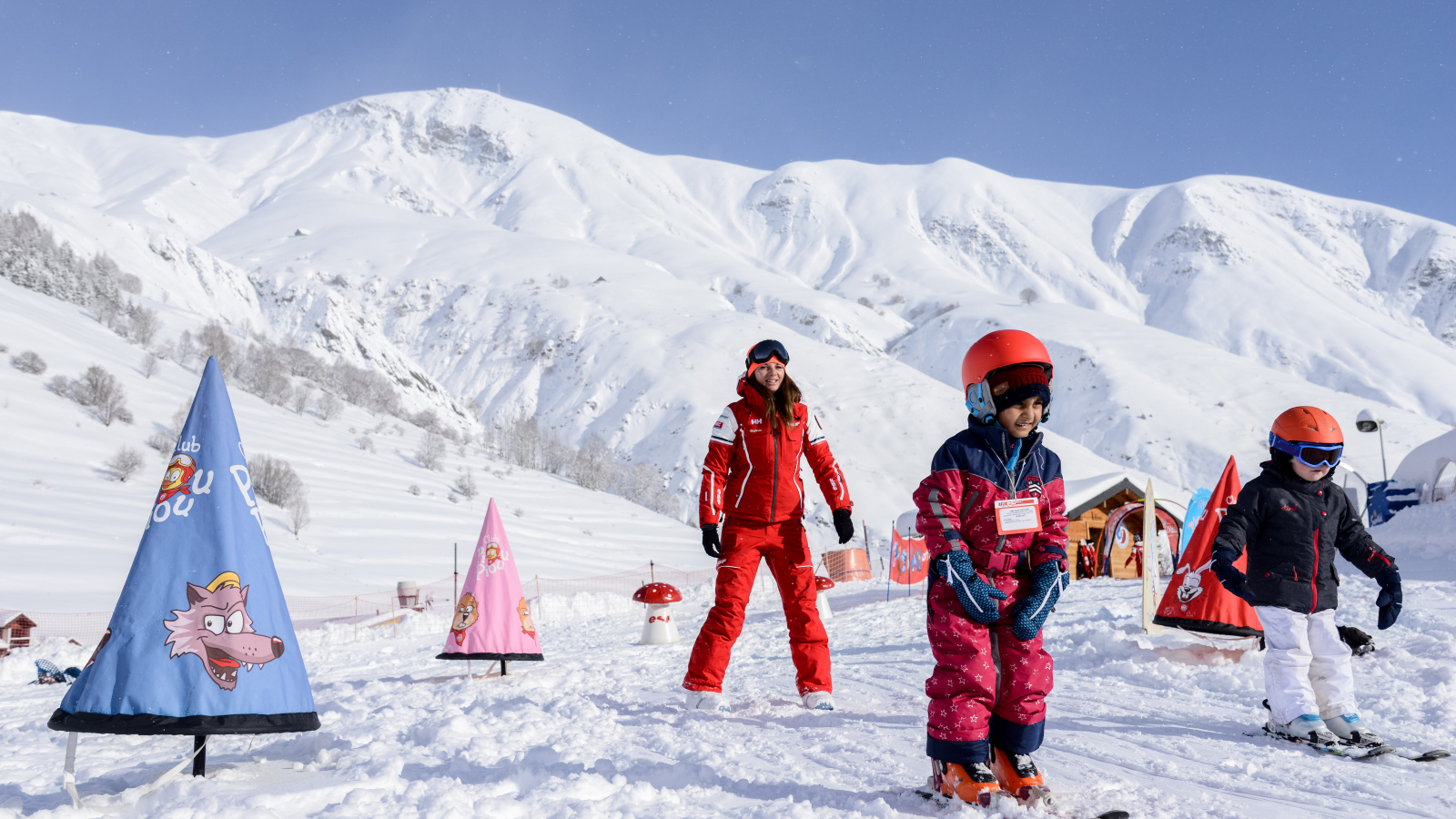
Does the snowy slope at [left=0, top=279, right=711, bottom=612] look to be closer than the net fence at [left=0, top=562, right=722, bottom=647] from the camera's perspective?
No

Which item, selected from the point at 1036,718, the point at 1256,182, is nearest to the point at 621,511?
the point at 1036,718

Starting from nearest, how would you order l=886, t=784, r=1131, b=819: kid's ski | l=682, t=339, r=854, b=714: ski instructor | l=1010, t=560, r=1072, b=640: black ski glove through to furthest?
l=886, t=784, r=1131, b=819: kid's ski
l=1010, t=560, r=1072, b=640: black ski glove
l=682, t=339, r=854, b=714: ski instructor

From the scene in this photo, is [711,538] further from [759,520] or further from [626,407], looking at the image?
[626,407]

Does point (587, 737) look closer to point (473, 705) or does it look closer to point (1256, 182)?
point (473, 705)

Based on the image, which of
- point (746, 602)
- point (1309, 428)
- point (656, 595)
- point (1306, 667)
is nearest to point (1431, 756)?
point (1306, 667)

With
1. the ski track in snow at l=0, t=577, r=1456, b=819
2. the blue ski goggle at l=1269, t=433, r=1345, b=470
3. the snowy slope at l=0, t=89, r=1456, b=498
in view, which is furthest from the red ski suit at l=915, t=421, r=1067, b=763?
the snowy slope at l=0, t=89, r=1456, b=498

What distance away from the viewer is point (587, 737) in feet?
12.8

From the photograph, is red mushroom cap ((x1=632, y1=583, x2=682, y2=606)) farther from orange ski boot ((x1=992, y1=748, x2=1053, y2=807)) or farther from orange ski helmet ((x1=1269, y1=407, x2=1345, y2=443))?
orange ski boot ((x1=992, y1=748, x2=1053, y2=807))

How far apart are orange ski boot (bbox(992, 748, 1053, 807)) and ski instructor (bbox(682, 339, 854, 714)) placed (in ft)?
5.84

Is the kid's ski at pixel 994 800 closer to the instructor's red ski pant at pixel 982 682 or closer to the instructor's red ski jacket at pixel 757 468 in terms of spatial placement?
the instructor's red ski pant at pixel 982 682

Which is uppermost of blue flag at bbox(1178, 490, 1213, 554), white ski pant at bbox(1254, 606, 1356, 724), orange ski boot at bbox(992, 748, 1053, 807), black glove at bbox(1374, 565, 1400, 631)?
blue flag at bbox(1178, 490, 1213, 554)

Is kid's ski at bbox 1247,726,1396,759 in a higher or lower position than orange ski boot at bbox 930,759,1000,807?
lower

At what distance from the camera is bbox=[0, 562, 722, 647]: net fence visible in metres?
13.6

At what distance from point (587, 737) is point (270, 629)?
5.01 ft
